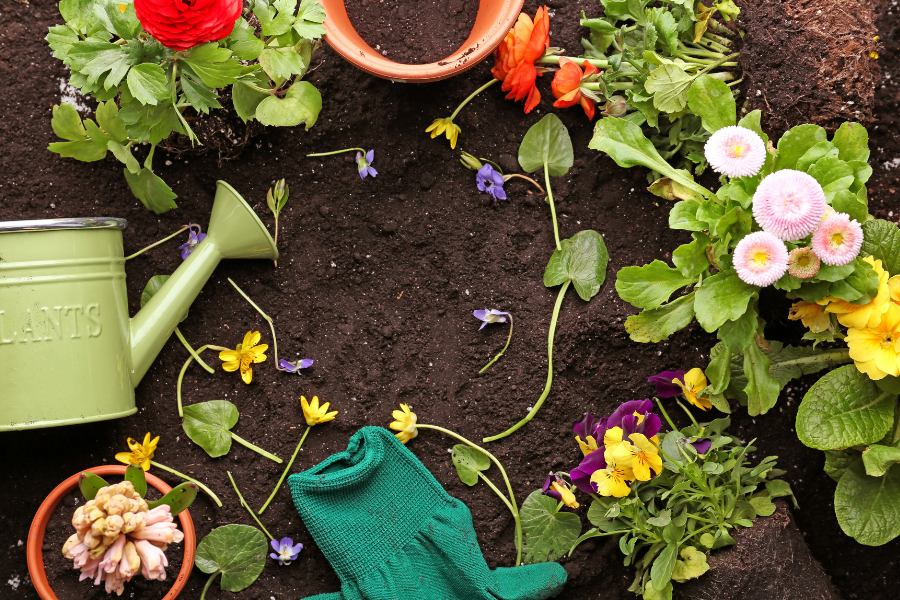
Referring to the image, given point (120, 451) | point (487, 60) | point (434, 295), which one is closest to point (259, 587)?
point (120, 451)

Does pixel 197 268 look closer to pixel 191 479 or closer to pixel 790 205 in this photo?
pixel 191 479

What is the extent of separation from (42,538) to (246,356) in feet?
1.43

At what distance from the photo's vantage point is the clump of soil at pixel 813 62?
3.05ft

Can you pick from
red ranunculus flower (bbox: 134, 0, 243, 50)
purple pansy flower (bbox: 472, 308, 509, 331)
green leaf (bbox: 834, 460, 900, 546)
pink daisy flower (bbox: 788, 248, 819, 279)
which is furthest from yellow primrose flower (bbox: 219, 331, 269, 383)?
green leaf (bbox: 834, 460, 900, 546)

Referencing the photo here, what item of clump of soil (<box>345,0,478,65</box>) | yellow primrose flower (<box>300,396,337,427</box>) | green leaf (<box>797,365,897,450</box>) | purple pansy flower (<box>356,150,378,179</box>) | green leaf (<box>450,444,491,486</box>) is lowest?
green leaf (<box>450,444,491,486</box>)

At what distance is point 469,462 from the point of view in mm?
1082

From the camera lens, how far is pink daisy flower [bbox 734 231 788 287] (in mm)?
753

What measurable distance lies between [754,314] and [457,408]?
1.69ft

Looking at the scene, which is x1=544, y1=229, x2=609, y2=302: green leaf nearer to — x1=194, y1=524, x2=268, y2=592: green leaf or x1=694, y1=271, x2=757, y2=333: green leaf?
x1=694, y1=271, x2=757, y2=333: green leaf

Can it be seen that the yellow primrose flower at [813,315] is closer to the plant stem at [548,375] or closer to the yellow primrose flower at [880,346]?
the yellow primrose flower at [880,346]

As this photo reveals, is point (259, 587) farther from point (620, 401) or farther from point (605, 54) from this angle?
point (605, 54)

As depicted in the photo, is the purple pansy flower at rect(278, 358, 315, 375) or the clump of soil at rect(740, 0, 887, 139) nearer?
the clump of soil at rect(740, 0, 887, 139)

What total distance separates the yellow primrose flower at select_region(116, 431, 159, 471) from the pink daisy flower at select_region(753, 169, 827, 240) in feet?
→ 3.36

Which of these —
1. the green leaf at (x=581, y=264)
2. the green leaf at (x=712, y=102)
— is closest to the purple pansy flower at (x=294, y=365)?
the green leaf at (x=581, y=264)
